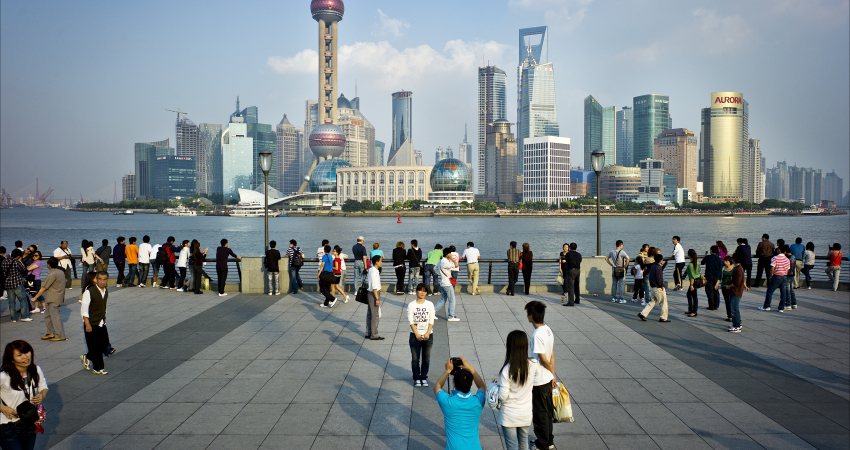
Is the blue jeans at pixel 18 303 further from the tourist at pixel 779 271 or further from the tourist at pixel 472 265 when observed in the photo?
the tourist at pixel 779 271

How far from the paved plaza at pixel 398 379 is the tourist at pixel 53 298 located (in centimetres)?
31

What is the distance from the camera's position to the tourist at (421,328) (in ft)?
29.2

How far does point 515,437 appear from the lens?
589cm

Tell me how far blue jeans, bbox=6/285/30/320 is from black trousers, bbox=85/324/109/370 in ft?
16.9

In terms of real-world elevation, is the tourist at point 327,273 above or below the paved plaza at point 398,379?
above

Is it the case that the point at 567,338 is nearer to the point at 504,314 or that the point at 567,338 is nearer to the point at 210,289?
the point at 504,314

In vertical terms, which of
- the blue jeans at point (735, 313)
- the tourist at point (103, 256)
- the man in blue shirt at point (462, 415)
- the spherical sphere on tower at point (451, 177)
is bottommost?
the blue jeans at point (735, 313)

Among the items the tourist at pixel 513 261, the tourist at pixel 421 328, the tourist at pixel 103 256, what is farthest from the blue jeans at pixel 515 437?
the tourist at pixel 103 256

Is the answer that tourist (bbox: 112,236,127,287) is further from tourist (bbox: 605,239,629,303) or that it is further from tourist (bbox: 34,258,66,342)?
tourist (bbox: 605,239,629,303)

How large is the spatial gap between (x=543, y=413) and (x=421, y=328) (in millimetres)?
2821

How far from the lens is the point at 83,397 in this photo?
8.69 meters

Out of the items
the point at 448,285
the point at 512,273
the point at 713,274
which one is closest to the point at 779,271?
the point at 713,274

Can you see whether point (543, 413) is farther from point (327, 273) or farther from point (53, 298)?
point (327, 273)

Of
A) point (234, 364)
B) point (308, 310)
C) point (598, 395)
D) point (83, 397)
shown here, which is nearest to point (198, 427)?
point (83, 397)
